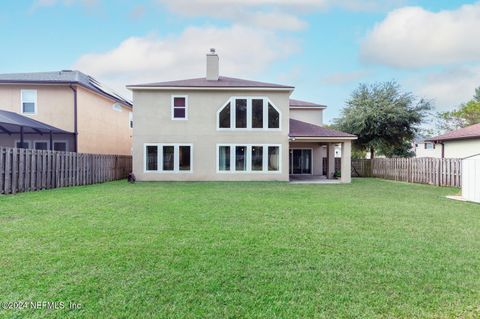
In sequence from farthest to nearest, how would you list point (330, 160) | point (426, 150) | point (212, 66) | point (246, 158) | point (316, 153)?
1. point (426, 150)
2. point (316, 153)
3. point (330, 160)
4. point (212, 66)
5. point (246, 158)

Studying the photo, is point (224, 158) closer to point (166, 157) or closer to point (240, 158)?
point (240, 158)

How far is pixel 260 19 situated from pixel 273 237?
1564cm

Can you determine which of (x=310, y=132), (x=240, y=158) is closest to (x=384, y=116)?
(x=310, y=132)

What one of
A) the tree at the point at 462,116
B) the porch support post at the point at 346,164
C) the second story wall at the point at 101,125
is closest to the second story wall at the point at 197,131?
the porch support post at the point at 346,164

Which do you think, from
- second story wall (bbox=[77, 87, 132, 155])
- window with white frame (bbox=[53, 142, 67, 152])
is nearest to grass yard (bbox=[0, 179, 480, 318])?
window with white frame (bbox=[53, 142, 67, 152])

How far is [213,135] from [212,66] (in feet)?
13.7

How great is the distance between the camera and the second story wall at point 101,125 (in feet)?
65.1

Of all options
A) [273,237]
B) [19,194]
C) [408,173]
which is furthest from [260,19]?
[273,237]

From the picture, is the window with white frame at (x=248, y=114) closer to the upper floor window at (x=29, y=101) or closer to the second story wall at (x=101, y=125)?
the second story wall at (x=101, y=125)

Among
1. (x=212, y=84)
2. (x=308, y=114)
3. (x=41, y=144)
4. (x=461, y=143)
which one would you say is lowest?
(x=41, y=144)

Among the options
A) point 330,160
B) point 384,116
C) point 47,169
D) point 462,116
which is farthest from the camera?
point 462,116

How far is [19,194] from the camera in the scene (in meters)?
11.2

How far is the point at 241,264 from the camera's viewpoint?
4.22 m

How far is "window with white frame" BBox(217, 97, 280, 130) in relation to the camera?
18484mm
